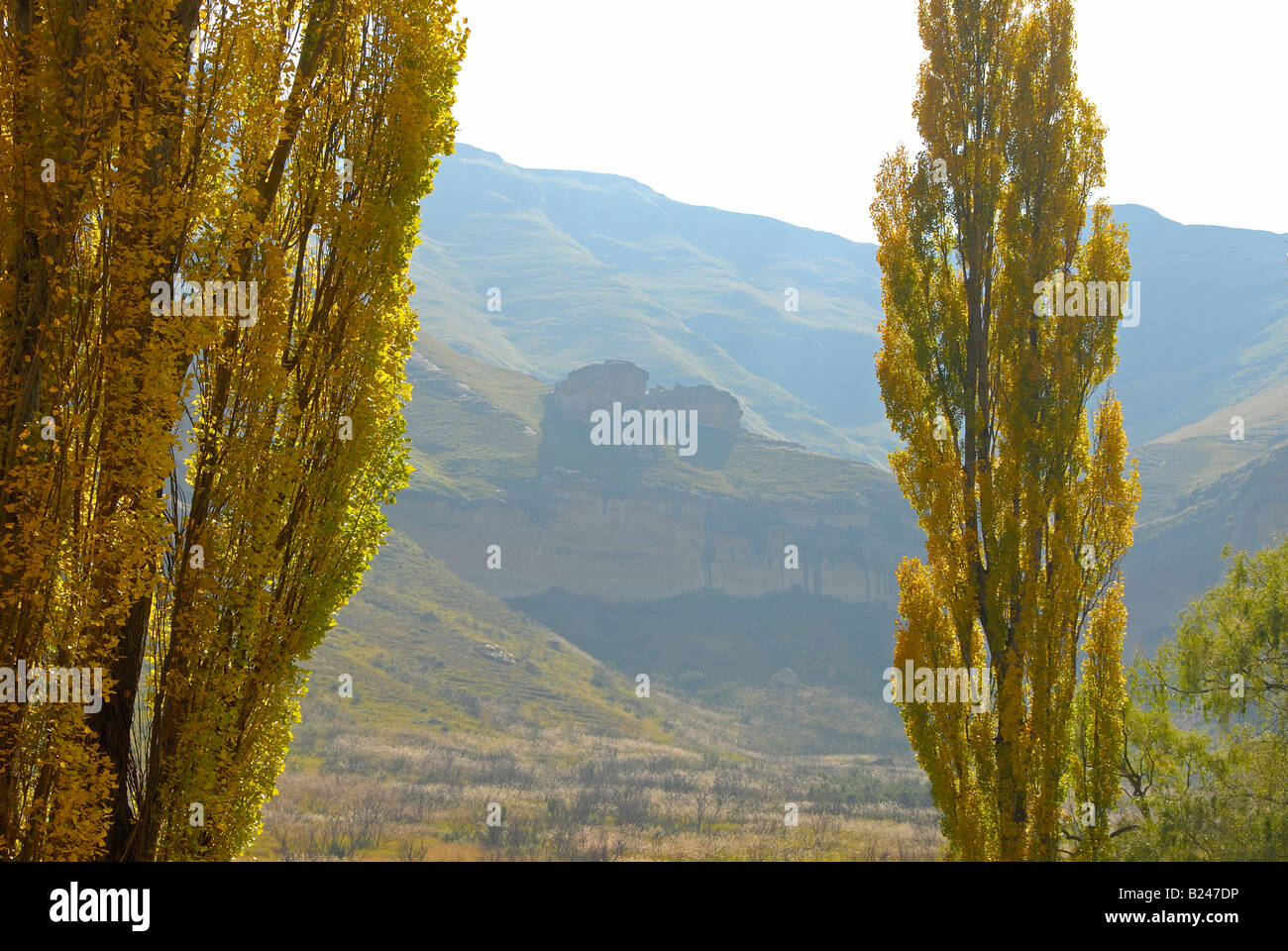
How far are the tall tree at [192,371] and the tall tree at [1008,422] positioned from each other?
22.8 feet

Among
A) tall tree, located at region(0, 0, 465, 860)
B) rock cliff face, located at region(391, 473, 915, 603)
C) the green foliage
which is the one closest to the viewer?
tall tree, located at region(0, 0, 465, 860)

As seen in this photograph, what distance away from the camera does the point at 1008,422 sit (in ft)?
38.4

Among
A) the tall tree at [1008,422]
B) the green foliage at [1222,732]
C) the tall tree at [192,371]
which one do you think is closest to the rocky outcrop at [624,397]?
the green foliage at [1222,732]

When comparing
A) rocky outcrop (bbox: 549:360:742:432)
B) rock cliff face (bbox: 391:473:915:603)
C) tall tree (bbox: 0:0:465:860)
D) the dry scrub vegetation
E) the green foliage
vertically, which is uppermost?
rocky outcrop (bbox: 549:360:742:432)

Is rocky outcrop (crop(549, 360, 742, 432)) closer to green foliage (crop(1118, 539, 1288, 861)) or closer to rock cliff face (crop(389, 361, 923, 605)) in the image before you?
rock cliff face (crop(389, 361, 923, 605))

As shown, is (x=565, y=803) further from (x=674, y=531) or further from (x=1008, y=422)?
(x=674, y=531)

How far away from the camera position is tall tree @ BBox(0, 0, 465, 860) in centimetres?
589

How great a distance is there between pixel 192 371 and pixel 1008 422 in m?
9.08

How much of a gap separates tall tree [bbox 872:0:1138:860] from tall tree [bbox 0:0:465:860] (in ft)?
22.8

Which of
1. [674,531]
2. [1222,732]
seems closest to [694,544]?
[674,531]

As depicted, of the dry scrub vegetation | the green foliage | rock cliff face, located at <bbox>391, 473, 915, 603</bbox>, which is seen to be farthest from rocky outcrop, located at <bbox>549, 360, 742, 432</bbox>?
the green foliage

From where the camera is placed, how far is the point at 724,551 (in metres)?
114

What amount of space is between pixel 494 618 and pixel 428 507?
59.7ft
